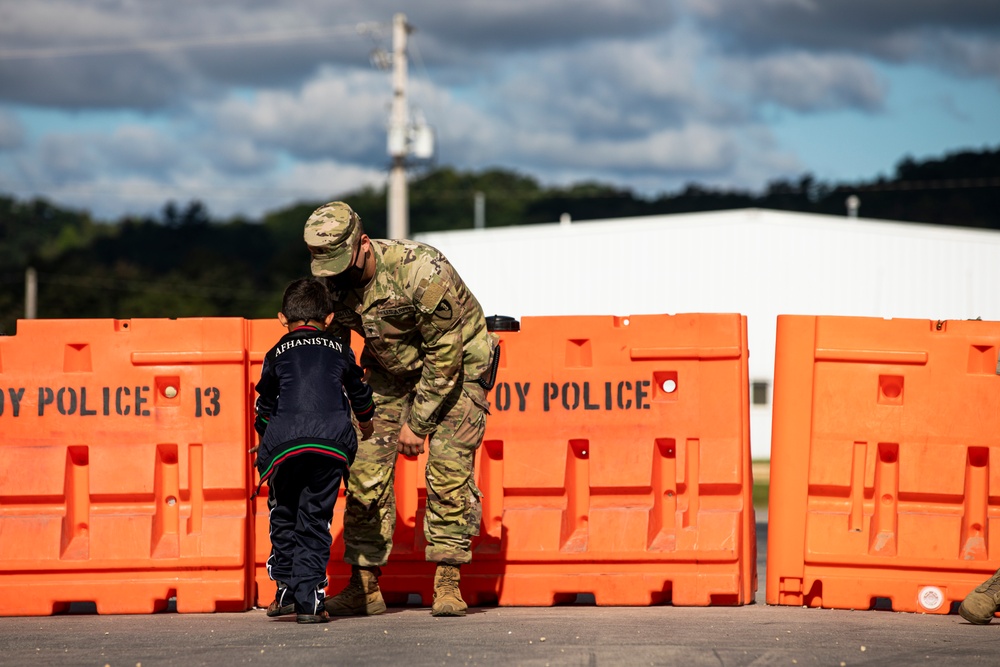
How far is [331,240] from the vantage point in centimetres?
581

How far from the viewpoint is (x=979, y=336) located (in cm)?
639

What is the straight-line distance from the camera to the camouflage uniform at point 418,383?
5.97 meters

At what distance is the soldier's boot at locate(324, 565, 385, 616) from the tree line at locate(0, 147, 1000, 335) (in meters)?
55.8

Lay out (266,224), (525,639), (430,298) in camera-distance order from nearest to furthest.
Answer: (525,639) < (430,298) < (266,224)

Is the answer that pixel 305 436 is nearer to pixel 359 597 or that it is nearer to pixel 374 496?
pixel 374 496

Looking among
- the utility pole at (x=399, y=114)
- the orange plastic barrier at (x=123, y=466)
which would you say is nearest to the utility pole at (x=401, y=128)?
the utility pole at (x=399, y=114)

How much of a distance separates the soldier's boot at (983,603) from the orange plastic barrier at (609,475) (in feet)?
3.73

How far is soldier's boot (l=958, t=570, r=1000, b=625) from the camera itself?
5.88m

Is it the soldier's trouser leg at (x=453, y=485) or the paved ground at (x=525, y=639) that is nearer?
the paved ground at (x=525, y=639)

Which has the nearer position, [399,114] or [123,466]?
[123,466]

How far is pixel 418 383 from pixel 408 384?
0.22 metres

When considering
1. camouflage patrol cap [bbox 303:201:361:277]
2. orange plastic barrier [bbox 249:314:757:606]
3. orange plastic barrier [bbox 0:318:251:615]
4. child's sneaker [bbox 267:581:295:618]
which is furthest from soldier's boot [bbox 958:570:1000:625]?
orange plastic barrier [bbox 0:318:251:615]

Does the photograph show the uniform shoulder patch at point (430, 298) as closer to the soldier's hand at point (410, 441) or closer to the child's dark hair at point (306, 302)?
the child's dark hair at point (306, 302)

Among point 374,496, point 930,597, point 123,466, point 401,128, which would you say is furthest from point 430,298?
point 401,128
